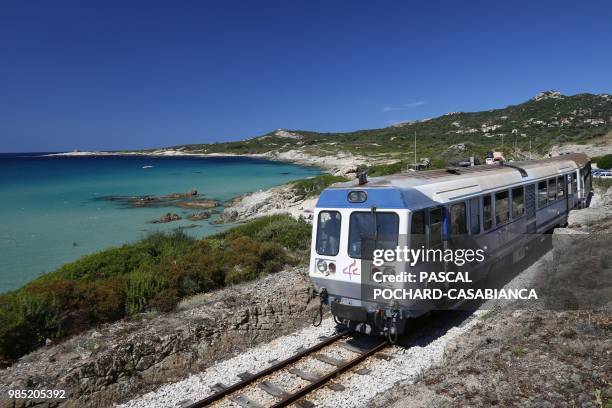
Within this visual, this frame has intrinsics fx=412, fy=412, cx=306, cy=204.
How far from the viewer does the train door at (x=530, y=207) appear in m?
12.1

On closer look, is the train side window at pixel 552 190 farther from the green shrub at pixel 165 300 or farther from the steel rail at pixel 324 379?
the green shrub at pixel 165 300

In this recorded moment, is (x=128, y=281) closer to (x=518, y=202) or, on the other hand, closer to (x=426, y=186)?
(x=426, y=186)

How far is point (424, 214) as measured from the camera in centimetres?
783

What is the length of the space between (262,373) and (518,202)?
27.9 ft

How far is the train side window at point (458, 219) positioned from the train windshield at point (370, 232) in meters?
1.74

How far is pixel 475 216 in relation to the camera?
368 inches

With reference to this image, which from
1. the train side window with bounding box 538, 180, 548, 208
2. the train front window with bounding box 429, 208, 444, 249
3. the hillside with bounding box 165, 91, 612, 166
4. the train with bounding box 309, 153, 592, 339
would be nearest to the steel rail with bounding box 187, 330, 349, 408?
the train with bounding box 309, 153, 592, 339

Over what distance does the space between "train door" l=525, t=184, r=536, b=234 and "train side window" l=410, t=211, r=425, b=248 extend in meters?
5.98

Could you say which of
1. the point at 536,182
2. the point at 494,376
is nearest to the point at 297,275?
the point at 494,376

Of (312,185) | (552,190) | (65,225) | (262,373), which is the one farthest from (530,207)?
(65,225)

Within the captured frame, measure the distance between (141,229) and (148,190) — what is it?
31250 mm

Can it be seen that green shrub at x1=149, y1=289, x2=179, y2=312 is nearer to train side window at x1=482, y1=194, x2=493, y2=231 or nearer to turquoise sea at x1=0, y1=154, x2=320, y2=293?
train side window at x1=482, y1=194, x2=493, y2=231

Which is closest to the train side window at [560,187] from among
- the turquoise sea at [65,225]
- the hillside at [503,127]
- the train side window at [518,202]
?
the train side window at [518,202]

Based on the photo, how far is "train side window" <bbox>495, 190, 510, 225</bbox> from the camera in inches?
405
